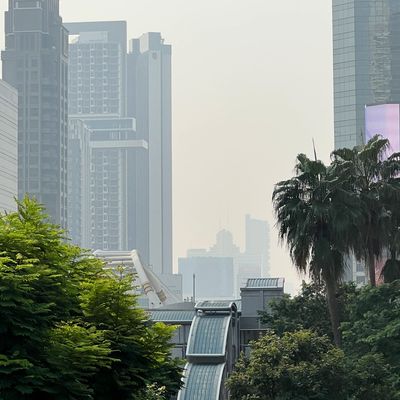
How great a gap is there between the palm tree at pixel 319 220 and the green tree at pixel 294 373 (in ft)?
19.5

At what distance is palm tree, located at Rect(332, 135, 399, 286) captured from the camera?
67.1m

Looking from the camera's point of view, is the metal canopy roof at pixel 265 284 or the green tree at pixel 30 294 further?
the metal canopy roof at pixel 265 284

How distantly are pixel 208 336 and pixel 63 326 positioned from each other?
46.8m

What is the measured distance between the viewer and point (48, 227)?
1417 inches

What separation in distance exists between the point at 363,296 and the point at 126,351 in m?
30.0

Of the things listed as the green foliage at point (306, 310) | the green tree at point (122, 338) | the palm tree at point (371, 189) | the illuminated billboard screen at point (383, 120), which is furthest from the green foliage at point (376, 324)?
the illuminated billboard screen at point (383, 120)

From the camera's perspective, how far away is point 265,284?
91.6 m

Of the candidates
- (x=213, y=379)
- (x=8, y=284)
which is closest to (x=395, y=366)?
(x=213, y=379)

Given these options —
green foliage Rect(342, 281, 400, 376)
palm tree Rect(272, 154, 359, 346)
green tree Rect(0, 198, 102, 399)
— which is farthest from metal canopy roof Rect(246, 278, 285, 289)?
green tree Rect(0, 198, 102, 399)

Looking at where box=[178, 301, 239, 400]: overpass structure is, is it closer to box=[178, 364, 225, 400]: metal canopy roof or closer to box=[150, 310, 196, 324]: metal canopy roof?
box=[178, 364, 225, 400]: metal canopy roof

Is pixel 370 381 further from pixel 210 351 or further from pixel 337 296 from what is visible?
pixel 210 351

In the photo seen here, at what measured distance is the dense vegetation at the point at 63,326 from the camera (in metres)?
31.4

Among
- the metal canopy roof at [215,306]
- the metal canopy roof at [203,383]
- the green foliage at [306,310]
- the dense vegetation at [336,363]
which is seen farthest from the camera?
the metal canopy roof at [215,306]

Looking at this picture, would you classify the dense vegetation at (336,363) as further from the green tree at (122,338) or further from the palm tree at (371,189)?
the green tree at (122,338)
